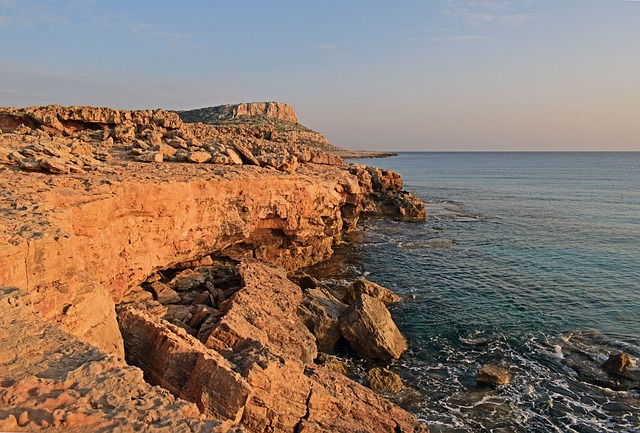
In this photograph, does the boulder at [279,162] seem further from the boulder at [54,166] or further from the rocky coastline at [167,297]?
the boulder at [54,166]

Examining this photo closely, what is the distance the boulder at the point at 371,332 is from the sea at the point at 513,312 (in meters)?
0.48

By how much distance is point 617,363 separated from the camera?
51.5 feet

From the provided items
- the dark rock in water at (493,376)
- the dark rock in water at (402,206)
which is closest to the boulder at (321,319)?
the dark rock in water at (493,376)

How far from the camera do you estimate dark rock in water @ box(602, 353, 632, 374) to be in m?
15.6

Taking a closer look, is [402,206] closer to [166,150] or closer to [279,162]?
[279,162]

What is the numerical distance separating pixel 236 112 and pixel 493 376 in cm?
9366

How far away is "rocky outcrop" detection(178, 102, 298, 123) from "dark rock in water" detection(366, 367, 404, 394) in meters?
81.4

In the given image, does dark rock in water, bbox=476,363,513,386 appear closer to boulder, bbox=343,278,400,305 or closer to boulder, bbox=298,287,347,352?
boulder, bbox=298,287,347,352

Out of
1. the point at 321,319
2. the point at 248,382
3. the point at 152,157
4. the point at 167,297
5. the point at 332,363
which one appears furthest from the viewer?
the point at 152,157

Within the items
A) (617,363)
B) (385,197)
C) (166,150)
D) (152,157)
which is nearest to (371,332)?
(617,363)

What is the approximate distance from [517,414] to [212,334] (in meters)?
10.4

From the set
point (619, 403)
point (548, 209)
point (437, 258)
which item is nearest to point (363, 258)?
point (437, 258)

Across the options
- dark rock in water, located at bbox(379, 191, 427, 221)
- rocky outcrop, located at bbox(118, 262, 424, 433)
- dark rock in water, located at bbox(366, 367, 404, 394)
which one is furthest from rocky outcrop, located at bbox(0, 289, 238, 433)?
dark rock in water, located at bbox(379, 191, 427, 221)

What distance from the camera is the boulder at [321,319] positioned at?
685 inches
